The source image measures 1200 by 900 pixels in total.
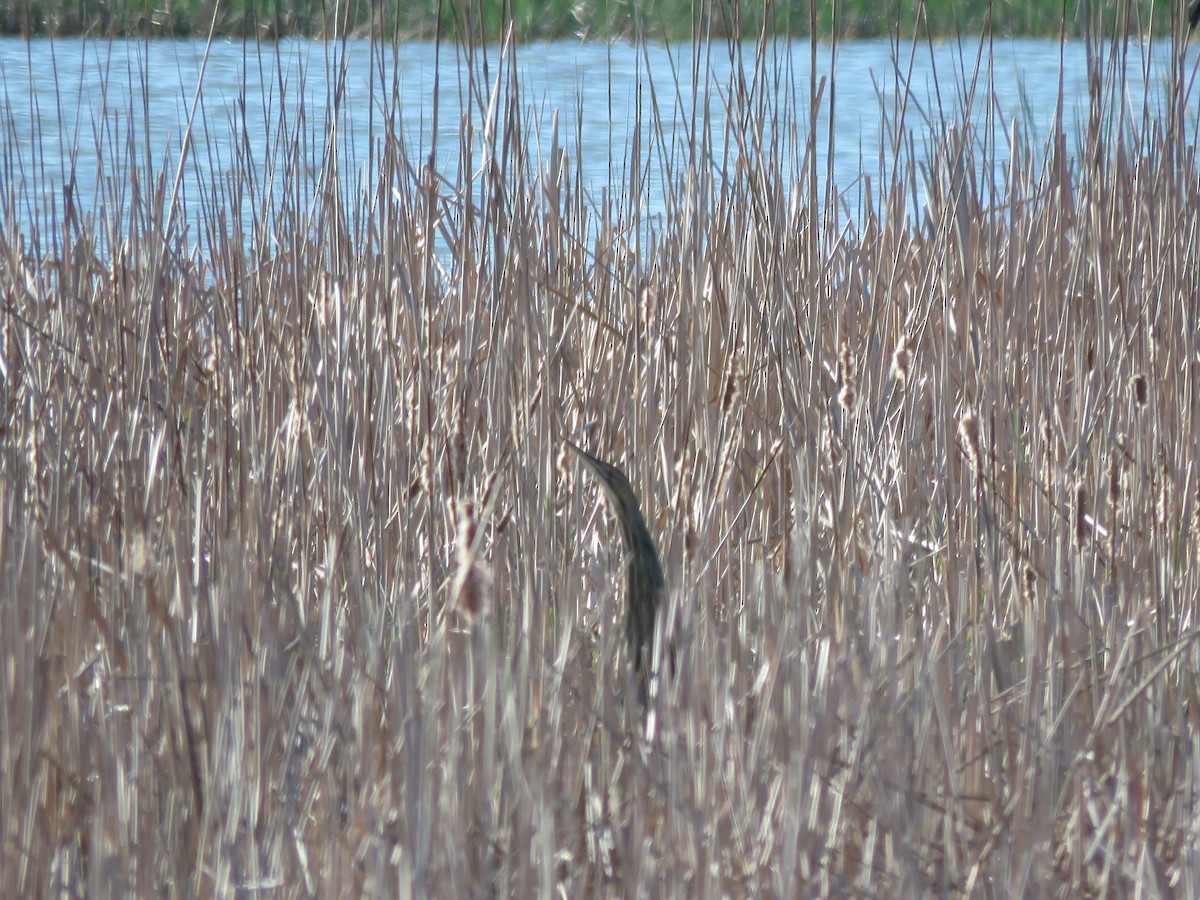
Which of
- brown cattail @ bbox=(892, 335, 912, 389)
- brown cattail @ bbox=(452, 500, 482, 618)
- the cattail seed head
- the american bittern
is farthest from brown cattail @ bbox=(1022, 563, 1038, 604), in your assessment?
brown cattail @ bbox=(452, 500, 482, 618)

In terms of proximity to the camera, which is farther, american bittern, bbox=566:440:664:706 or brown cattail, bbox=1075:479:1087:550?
brown cattail, bbox=1075:479:1087:550

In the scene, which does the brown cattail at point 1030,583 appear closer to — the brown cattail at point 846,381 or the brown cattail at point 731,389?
the brown cattail at point 846,381

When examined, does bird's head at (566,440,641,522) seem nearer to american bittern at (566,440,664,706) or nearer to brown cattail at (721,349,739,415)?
american bittern at (566,440,664,706)

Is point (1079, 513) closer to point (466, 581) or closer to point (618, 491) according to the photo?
point (618, 491)

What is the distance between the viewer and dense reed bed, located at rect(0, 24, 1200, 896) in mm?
1152

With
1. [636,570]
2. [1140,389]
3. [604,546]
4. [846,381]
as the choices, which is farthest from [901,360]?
[636,570]

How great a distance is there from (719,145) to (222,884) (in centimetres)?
357

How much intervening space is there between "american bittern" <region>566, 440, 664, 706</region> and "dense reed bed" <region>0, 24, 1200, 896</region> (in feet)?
0.18

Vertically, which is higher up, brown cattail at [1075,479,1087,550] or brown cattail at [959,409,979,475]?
brown cattail at [959,409,979,475]

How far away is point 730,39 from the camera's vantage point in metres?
1.80

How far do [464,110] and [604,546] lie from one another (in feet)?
3.45

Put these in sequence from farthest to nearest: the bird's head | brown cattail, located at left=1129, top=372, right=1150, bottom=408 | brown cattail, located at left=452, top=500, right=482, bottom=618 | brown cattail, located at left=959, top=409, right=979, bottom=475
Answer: brown cattail, located at left=1129, top=372, right=1150, bottom=408, brown cattail, located at left=959, top=409, right=979, bottom=475, the bird's head, brown cattail, located at left=452, top=500, right=482, bottom=618

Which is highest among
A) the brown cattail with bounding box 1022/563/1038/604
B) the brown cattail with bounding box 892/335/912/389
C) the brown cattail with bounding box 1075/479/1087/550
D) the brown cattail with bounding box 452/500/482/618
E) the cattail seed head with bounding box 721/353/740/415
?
the brown cattail with bounding box 892/335/912/389

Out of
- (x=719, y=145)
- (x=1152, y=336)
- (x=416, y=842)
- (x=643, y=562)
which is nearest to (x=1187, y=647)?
(x=643, y=562)
